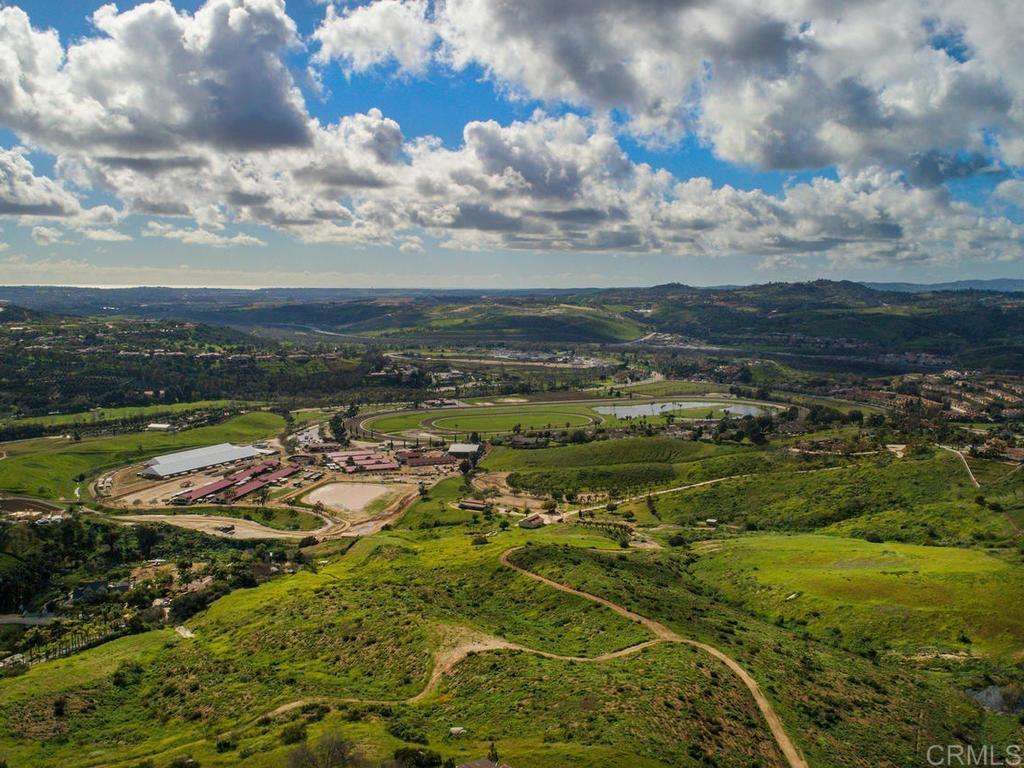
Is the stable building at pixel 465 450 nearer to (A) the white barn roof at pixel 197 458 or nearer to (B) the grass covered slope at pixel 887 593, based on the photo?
(A) the white barn roof at pixel 197 458

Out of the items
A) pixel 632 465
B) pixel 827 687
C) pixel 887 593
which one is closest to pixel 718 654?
pixel 827 687

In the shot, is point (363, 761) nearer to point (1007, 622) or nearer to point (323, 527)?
point (1007, 622)

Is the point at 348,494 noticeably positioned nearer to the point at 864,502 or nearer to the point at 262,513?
the point at 262,513

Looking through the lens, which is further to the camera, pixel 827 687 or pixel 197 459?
pixel 197 459

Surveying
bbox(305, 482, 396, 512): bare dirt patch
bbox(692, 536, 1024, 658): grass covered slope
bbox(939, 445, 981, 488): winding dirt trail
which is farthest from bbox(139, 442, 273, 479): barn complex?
bbox(939, 445, 981, 488): winding dirt trail

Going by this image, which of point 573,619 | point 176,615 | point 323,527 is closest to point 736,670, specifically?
point 573,619

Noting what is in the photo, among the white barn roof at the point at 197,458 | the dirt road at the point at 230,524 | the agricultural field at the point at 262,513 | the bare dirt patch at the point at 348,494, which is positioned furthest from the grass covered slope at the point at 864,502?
the white barn roof at the point at 197,458
